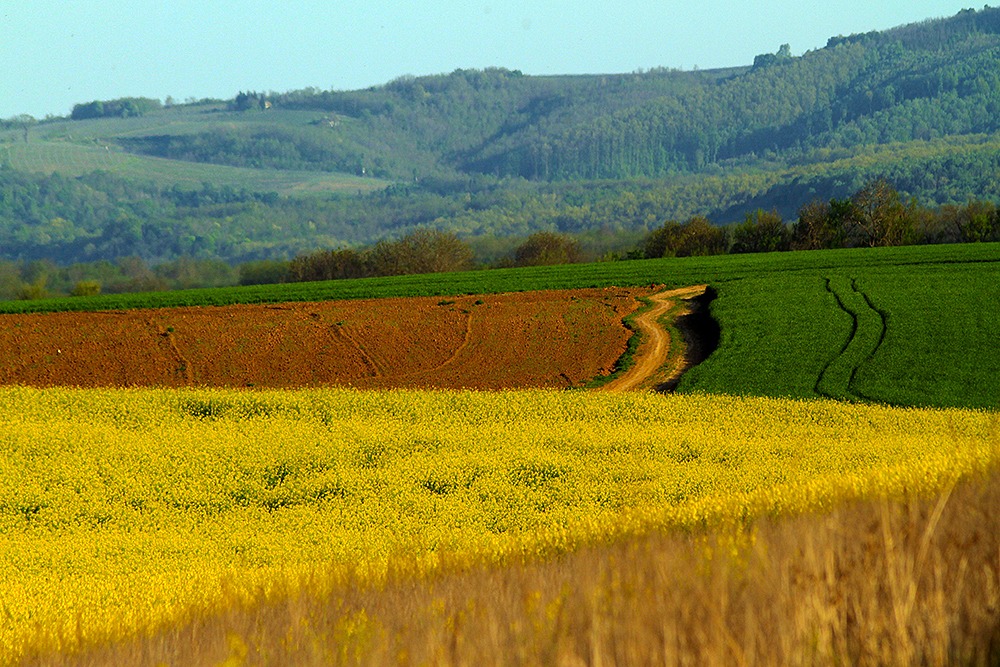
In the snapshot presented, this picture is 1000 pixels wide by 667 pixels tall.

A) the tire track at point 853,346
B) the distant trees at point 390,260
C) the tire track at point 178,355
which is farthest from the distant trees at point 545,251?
the tire track at point 178,355

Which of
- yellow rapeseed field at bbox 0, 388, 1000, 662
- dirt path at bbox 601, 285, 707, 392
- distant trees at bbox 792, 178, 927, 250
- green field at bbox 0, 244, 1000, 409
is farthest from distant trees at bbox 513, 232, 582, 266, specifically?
yellow rapeseed field at bbox 0, 388, 1000, 662

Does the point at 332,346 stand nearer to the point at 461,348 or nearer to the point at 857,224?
the point at 461,348

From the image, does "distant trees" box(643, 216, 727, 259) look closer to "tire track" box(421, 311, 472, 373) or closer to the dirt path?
the dirt path

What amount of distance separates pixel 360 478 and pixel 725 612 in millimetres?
11476

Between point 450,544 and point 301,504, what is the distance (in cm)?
428

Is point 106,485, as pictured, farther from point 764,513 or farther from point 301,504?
point 764,513

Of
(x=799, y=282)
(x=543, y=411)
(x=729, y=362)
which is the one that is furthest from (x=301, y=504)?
(x=799, y=282)

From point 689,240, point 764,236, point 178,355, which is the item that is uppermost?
point 764,236

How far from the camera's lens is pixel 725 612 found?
3.88m

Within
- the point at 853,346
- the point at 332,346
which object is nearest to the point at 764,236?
the point at 853,346

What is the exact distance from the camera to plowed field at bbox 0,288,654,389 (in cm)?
3597

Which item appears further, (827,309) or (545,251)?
(545,251)

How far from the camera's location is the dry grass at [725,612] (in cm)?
364

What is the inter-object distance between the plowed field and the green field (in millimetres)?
5109
